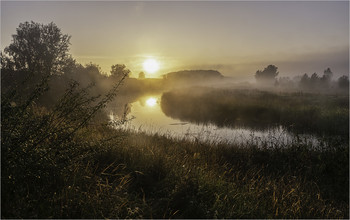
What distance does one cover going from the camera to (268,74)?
106562 millimetres

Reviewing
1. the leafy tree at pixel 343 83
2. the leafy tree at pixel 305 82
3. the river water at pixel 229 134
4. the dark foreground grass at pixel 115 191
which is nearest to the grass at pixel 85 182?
the dark foreground grass at pixel 115 191

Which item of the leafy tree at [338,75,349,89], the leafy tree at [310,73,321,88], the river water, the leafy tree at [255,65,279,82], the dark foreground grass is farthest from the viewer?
the leafy tree at [255,65,279,82]

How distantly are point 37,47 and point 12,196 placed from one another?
2158 centimetres

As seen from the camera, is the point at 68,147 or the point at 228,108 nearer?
the point at 68,147

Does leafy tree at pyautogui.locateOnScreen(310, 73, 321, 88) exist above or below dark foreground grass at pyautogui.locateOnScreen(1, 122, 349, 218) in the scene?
above

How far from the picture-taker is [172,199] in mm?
3266

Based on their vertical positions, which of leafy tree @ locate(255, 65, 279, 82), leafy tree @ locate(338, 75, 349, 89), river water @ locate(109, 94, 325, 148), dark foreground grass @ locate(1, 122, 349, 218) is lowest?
river water @ locate(109, 94, 325, 148)

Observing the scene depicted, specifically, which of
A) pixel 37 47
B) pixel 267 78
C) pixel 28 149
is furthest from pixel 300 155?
pixel 267 78

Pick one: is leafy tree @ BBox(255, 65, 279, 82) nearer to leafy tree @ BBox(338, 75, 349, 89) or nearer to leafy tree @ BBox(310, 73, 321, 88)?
leafy tree @ BBox(310, 73, 321, 88)

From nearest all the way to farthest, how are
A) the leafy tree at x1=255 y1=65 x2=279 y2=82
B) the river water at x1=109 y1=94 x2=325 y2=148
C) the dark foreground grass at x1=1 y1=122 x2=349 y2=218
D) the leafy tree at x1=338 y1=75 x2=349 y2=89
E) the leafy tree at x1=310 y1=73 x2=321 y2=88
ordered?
the dark foreground grass at x1=1 y1=122 x2=349 y2=218 → the river water at x1=109 y1=94 x2=325 y2=148 → the leafy tree at x1=338 y1=75 x2=349 y2=89 → the leafy tree at x1=310 y1=73 x2=321 y2=88 → the leafy tree at x1=255 y1=65 x2=279 y2=82

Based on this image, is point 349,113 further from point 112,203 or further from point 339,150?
point 112,203

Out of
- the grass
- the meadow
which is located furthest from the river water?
the grass

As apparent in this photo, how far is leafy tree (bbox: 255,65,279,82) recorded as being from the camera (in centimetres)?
10419

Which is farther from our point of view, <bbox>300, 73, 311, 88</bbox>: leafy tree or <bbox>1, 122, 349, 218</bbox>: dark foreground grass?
<bbox>300, 73, 311, 88</bbox>: leafy tree
